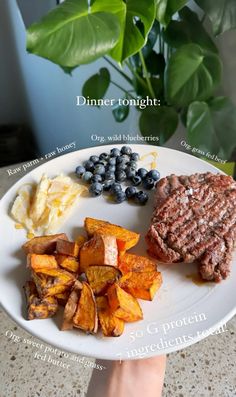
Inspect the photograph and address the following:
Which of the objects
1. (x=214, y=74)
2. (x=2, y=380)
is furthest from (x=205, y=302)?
(x=214, y=74)

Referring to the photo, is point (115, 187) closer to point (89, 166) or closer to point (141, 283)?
point (89, 166)

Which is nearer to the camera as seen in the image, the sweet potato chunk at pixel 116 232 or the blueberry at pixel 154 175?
the sweet potato chunk at pixel 116 232

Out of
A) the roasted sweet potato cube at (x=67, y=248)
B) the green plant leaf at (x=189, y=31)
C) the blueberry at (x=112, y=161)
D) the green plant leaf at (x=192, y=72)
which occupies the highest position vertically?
the green plant leaf at (x=189, y=31)

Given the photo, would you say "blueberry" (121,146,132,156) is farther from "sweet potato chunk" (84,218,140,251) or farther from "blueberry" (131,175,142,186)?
"sweet potato chunk" (84,218,140,251)

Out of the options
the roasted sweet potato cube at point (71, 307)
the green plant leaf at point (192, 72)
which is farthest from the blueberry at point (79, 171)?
the green plant leaf at point (192, 72)

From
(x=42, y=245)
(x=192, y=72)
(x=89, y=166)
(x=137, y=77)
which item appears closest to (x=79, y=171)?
(x=89, y=166)

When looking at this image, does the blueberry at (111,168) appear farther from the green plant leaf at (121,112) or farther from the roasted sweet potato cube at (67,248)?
the green plant leaf at (121,112)

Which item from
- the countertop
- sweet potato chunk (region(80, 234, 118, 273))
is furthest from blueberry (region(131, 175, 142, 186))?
the countertop
